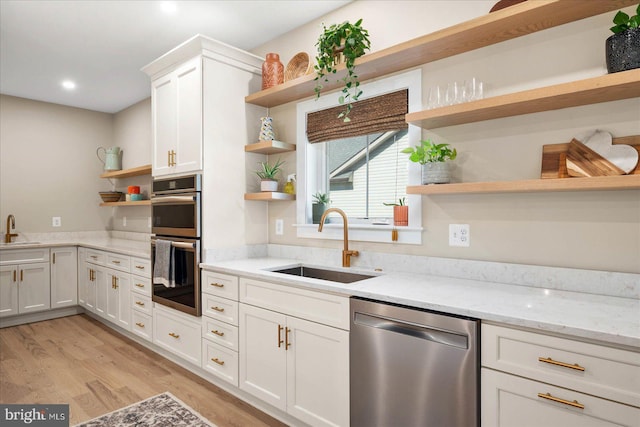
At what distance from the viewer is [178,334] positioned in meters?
2.94

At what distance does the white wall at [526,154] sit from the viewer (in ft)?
5.37

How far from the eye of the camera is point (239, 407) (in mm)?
2400

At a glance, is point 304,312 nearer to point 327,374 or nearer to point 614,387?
point 327,374

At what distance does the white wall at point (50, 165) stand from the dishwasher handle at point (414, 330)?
4.66m

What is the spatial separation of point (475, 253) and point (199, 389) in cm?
201

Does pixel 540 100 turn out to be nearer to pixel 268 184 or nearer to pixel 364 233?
pixel 364 233

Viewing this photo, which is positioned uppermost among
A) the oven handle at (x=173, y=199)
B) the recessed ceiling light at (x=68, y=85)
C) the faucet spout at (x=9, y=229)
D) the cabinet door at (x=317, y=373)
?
the recessed ceiling light at (x=68, y=85)

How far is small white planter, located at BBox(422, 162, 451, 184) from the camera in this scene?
1.97 meters

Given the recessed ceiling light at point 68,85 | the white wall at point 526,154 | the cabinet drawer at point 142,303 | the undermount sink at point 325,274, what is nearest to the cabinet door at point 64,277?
the cabinet drawer at point 142,303

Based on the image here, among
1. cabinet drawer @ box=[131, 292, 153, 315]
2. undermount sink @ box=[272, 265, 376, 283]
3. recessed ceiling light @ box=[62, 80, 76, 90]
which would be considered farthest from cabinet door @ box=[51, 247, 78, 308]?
undermount sink @ box=[272, 265, 376, 283]

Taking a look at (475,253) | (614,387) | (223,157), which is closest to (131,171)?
(223,157)

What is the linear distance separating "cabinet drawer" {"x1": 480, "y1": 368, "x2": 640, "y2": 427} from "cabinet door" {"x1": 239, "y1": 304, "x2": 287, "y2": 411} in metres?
1.09

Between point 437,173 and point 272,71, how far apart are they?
1544 mm

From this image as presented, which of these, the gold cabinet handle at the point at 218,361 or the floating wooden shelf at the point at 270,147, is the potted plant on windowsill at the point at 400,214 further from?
the gold cabinet handle at the point at 218,361
